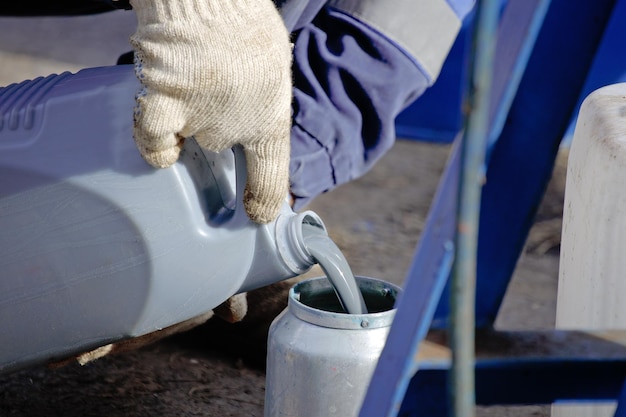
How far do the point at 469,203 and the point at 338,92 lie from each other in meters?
0.98

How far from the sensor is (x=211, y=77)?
1.10m

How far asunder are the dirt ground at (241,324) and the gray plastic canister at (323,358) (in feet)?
1.48

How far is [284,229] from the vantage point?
1.27 m

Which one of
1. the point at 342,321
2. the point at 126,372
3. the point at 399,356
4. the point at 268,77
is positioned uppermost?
the point at 268,77

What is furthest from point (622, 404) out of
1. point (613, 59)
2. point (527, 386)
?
point (613, 59)

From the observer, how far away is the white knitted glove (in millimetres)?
1099

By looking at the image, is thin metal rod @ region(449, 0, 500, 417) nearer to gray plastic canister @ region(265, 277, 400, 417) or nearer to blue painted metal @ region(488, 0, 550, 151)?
blue painted metal @ region(488, 0, 550, 151)

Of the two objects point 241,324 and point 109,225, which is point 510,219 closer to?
point 109,225

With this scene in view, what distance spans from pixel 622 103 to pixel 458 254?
59 cm

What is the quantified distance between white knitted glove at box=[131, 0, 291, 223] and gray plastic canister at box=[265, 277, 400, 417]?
8.0 inches

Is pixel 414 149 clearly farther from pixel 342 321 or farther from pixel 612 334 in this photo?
pixel 612 334

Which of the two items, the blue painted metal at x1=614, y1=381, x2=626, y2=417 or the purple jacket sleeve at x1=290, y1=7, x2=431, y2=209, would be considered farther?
the purple jacket sleeve at x1=290, y1=7, x2=431, y2=209

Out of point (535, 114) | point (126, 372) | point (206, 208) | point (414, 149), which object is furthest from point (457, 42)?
point (535, 114)

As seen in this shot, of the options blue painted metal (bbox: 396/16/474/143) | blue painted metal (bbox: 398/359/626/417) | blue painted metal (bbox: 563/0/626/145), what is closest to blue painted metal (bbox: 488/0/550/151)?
blue painted metal (bbox: 398/359/626/417)
